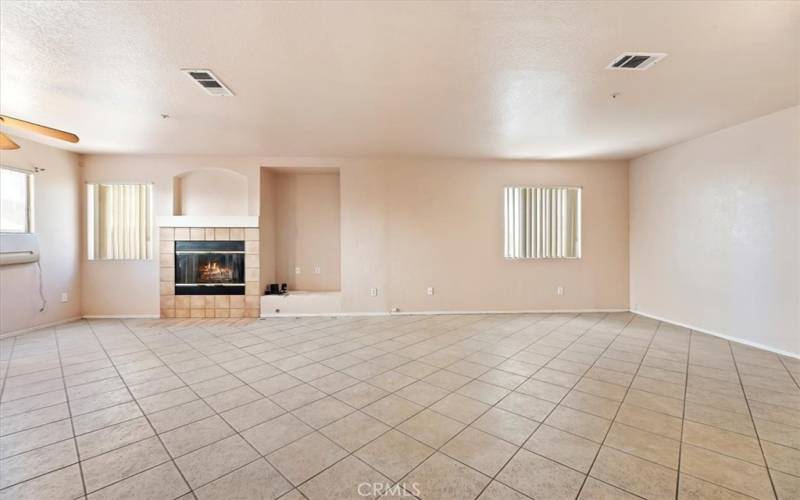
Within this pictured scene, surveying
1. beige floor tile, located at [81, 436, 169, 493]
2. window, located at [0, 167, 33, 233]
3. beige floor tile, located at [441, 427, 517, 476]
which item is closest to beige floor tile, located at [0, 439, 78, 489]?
beige floor tile, located at [81, 436, 169, 493]

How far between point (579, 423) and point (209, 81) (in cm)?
413

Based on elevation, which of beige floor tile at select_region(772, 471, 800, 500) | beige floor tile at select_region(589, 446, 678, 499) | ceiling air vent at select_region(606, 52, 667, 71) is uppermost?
ceiling air vent at select_region(606, 52, 667, 71)

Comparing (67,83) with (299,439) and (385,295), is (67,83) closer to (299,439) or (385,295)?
(299,439)

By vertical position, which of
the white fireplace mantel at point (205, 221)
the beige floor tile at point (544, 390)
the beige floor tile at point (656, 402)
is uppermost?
the white fireplace mantel at point (205, 221)

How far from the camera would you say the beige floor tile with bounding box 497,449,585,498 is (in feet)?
5.39

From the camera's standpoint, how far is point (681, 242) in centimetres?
481

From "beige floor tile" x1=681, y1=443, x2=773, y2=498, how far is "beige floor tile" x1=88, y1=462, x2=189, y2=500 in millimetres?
2804

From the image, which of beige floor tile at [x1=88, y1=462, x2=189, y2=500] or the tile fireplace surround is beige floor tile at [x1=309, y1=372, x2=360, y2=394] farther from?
the tile fireplace surround

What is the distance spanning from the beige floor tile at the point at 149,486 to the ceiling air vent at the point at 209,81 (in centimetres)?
292

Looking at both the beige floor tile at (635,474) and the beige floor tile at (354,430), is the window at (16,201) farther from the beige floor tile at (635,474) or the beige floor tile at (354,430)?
the beige floor tile at (635,474)

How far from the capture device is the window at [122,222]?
545 cm

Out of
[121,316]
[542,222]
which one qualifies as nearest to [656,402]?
[542,222]

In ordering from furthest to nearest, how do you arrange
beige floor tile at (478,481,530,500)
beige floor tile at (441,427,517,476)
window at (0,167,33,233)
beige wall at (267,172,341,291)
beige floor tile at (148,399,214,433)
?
beige wall at (267,172,341,291), window at (0,167,33,233), beige floor tile at (148,399,214,433), beige floor tile at (441,427,517,476), beige floor tile at (478,481,530,500)

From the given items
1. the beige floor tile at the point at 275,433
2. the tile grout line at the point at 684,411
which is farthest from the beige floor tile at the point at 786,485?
the beige floor tile at the point at 275,433
